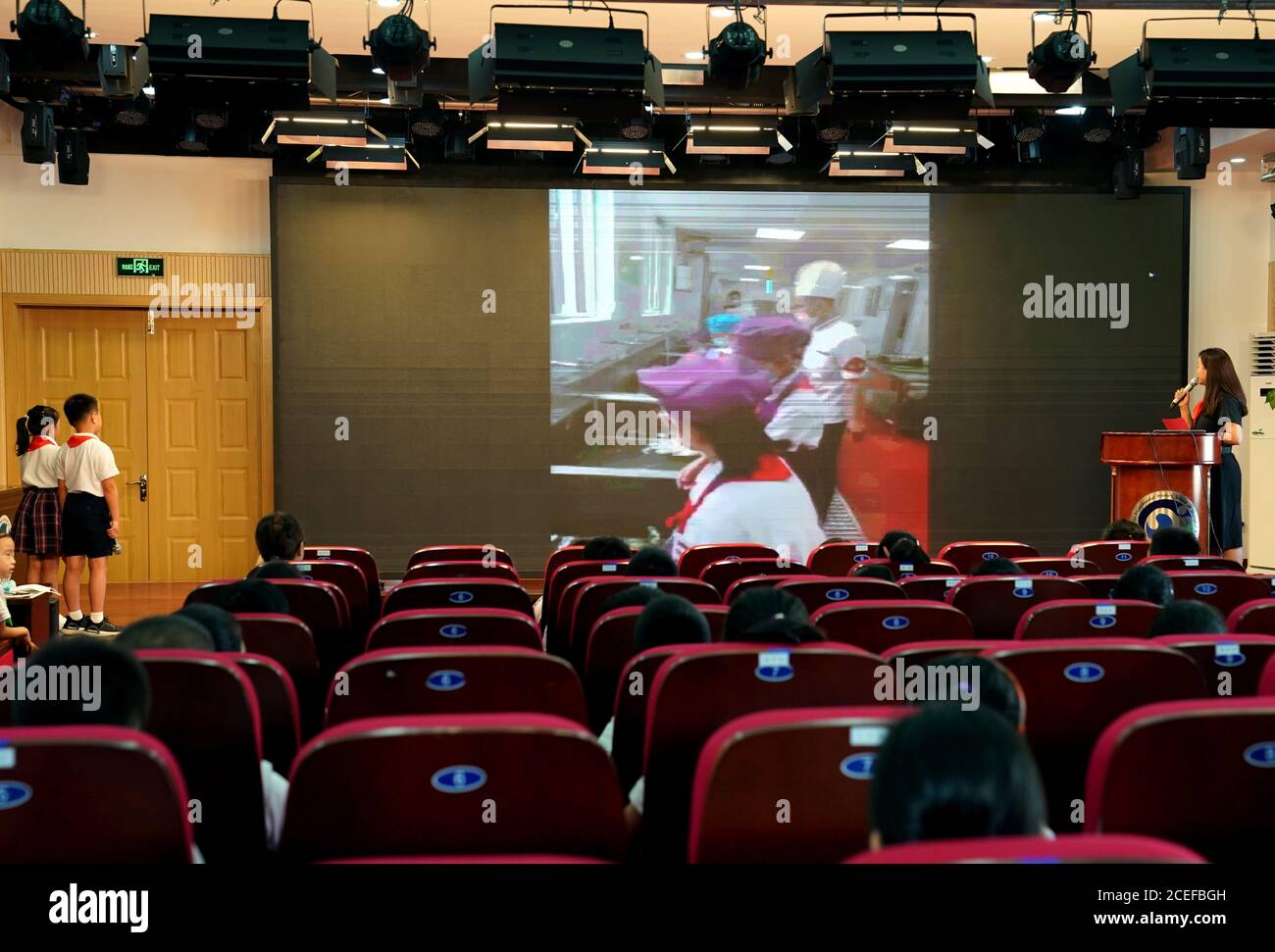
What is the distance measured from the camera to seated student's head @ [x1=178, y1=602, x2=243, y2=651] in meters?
2.61

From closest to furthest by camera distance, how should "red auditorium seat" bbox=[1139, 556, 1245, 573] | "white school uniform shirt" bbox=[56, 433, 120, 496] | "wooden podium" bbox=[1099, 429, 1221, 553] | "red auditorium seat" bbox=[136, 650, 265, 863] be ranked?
"red auditorium seat" bbox=[136, 650, 265, 863] → "red auditorium seat" bbox=[1139, 556, 1245, 573] → "wooden podium" bbox=[1099, 429, 1221, 553] → "white school uniform shirt" bbox=[56, 433, 120, 496]

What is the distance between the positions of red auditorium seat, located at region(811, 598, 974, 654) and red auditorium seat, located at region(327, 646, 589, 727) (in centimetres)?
96

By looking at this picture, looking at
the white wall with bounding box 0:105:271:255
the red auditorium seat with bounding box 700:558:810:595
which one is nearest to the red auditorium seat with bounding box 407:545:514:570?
the red auditorium seat with bounding box 700:558:810:595

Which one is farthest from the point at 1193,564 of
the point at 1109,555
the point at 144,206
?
the point at 144,206

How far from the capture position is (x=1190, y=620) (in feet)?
9.11

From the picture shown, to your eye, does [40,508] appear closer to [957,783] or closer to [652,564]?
[652,564]

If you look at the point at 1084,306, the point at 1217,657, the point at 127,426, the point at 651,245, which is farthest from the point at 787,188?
the point at 1217,657

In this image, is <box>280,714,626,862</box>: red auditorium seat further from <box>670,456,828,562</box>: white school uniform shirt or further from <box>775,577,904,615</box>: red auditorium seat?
<box>670,456,828,562</box>: white school uniform shirt

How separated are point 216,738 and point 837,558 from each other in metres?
4.02

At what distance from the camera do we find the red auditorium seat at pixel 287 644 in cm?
294

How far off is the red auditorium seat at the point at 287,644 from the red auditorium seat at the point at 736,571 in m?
2.11
